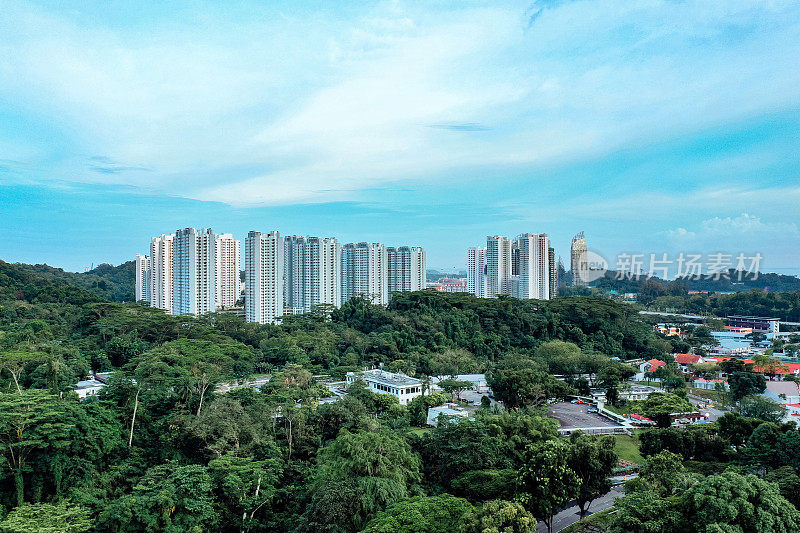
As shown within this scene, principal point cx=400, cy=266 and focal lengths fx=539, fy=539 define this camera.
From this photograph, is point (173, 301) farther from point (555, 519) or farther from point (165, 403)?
point (555, 519)

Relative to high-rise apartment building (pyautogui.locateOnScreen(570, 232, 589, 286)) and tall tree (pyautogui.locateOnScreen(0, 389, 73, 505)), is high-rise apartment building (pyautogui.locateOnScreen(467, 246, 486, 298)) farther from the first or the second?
tall tree (pyautogui.locateOnScreen(0, 389, 73, 505))

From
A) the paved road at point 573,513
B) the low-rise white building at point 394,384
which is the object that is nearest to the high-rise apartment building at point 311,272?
the low-rise white building at point 394,384

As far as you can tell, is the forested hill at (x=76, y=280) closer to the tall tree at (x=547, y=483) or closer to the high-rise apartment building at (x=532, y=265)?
the tall tree at (x=547, y=483)

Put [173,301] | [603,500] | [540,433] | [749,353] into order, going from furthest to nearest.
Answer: [173,301] < [749,353] < [540,433] < [603,500]

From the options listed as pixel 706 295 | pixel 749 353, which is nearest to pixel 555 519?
pixel 749 353

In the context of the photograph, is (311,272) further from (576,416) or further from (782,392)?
(782,392)
